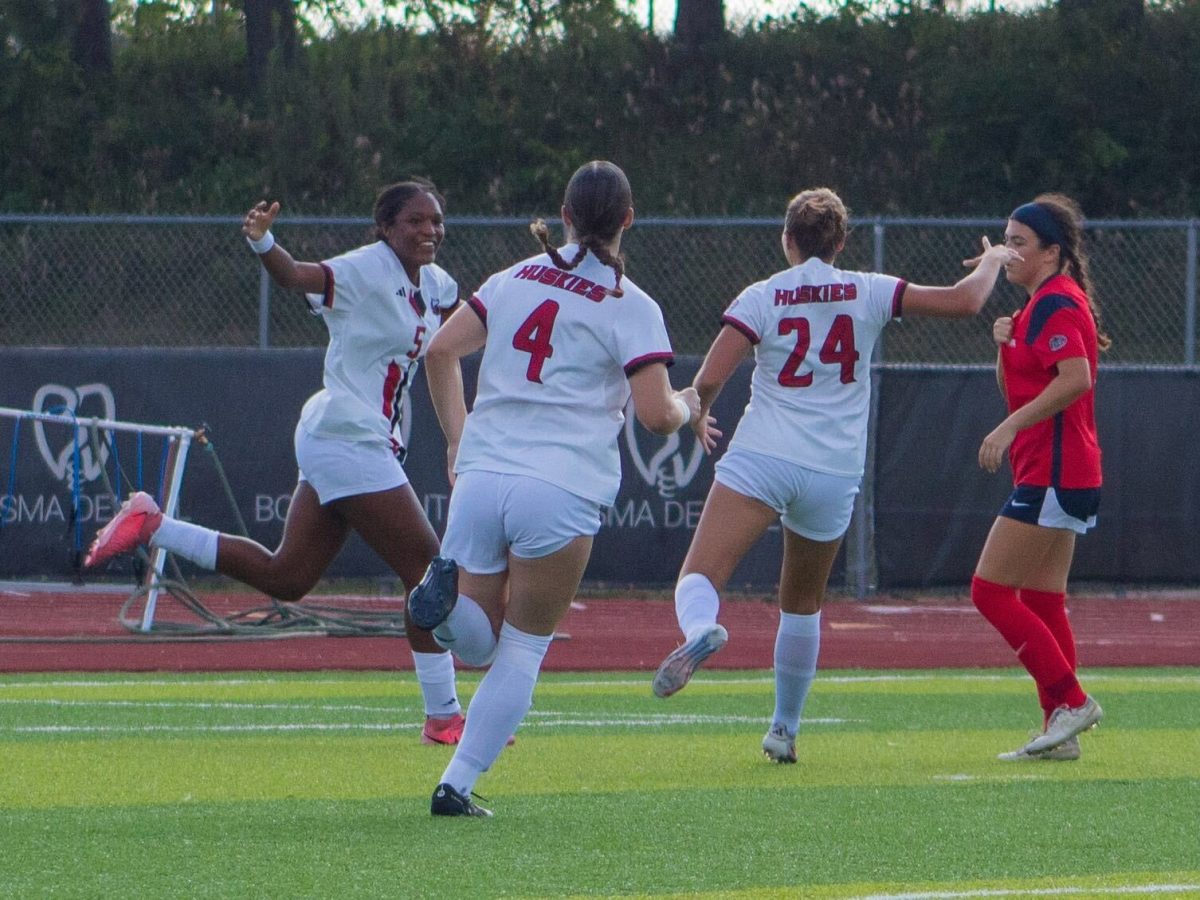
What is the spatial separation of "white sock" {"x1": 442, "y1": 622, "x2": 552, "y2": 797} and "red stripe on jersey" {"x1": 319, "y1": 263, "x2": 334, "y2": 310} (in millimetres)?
2301

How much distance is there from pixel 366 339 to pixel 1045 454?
2.51 meters

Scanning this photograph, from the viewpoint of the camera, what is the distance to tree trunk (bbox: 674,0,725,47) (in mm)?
27672

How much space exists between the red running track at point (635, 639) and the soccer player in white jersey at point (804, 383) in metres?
4.54

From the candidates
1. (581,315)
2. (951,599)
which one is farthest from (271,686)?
(951,599)

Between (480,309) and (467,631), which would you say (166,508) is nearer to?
(480,309)

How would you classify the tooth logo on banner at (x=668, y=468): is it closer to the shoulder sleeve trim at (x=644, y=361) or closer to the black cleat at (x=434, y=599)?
the shoulder sleeve trim at (x=644, y=361)

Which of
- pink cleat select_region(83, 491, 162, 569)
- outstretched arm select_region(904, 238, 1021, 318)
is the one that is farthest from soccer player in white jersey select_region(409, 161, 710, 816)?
pink cleat select_region(83, 491, 162, 569)

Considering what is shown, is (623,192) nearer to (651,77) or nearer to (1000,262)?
(1000,262)

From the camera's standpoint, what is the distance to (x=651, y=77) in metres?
27.2

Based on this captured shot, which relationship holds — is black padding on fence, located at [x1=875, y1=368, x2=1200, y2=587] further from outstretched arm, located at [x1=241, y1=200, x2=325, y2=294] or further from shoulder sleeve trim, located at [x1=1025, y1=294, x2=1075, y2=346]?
outstretched arm, located at [x1=241, y1=200, x2=325, y2=294]

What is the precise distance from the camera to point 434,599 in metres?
5.43

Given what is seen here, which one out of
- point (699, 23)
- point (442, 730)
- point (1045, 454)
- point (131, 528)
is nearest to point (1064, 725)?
point (1045, 454)

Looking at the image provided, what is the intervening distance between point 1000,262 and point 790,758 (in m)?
1.86

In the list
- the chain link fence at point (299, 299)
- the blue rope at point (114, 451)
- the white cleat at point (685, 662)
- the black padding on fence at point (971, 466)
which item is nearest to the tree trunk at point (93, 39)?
the chain link fence at point (299, 299)
